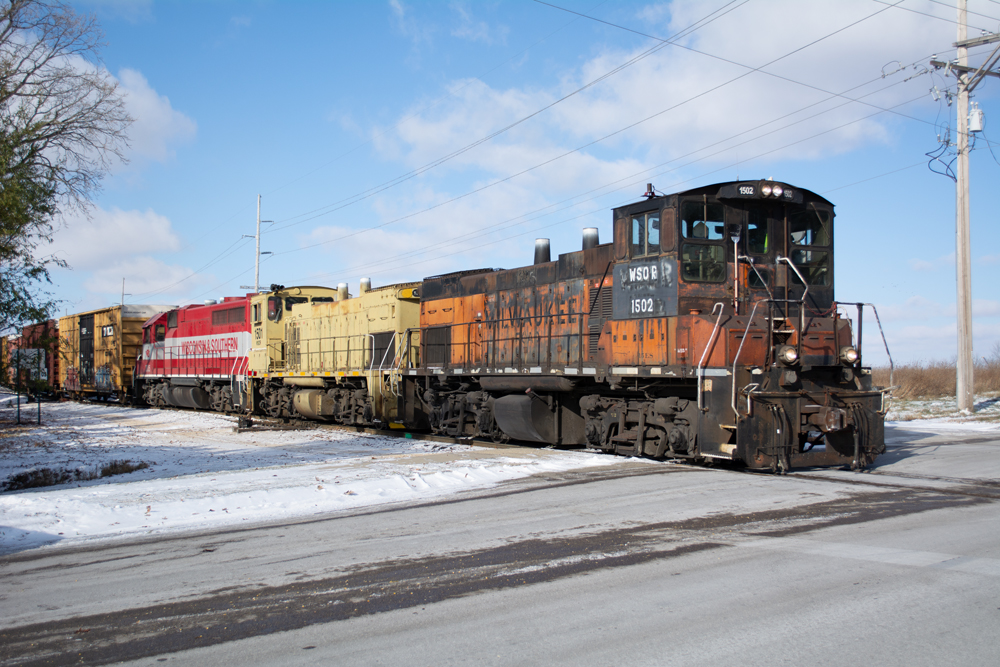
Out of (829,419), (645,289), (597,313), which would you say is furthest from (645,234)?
(829,419)

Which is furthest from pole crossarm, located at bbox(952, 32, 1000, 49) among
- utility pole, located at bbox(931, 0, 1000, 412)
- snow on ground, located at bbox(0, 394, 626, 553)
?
snow on ground, located at bbox(0, 394, 626, 553)

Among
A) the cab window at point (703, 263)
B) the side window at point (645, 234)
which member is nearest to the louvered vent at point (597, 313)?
the side window at point (645, 234)

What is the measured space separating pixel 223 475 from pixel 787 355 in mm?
8285

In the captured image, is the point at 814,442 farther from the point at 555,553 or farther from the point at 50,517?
the point at 50,517

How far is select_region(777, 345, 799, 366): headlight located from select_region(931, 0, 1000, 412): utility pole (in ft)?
47.1

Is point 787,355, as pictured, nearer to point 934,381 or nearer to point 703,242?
point 703,242

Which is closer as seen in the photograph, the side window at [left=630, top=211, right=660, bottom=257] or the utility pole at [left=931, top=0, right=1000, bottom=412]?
the side window at [left=630, top=211, right=660, bottom=257]

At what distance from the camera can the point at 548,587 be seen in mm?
5301

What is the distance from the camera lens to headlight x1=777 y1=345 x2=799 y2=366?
10289 millimetres

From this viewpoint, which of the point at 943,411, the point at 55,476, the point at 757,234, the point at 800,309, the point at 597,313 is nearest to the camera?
the point at 800,309

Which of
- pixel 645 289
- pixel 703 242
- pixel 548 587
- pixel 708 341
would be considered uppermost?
pixel 703 242

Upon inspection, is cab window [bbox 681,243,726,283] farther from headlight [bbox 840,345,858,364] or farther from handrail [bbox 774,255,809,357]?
headlight [bbox 840,345,858,364]

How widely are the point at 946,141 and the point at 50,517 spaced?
80.6 ft

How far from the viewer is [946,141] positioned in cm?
2234
